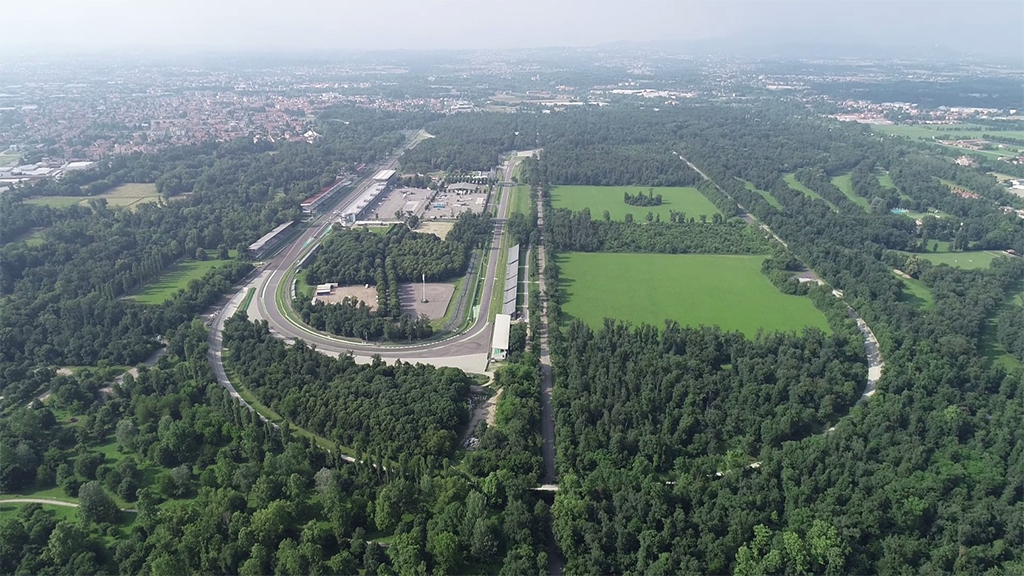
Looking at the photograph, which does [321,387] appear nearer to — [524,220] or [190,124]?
[524,220]

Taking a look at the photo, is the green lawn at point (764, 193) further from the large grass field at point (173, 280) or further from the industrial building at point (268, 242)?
the large grass field at point (173, 280)

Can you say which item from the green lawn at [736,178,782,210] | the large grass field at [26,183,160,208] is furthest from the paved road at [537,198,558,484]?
the large grass field at [26,183,160,208]

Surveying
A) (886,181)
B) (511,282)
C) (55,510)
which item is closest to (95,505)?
(55,510)

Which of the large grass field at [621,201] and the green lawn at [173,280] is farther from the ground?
the large grass field at [621,201]

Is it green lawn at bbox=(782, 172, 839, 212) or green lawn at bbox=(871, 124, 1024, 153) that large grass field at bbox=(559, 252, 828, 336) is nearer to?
green lawn at bbox=(782, 172, 839, 212)

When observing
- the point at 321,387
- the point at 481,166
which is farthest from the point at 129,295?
the point at 481,166

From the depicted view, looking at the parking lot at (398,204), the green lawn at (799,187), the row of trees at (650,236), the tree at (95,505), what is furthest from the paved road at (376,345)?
the green lawn at (799,187)
